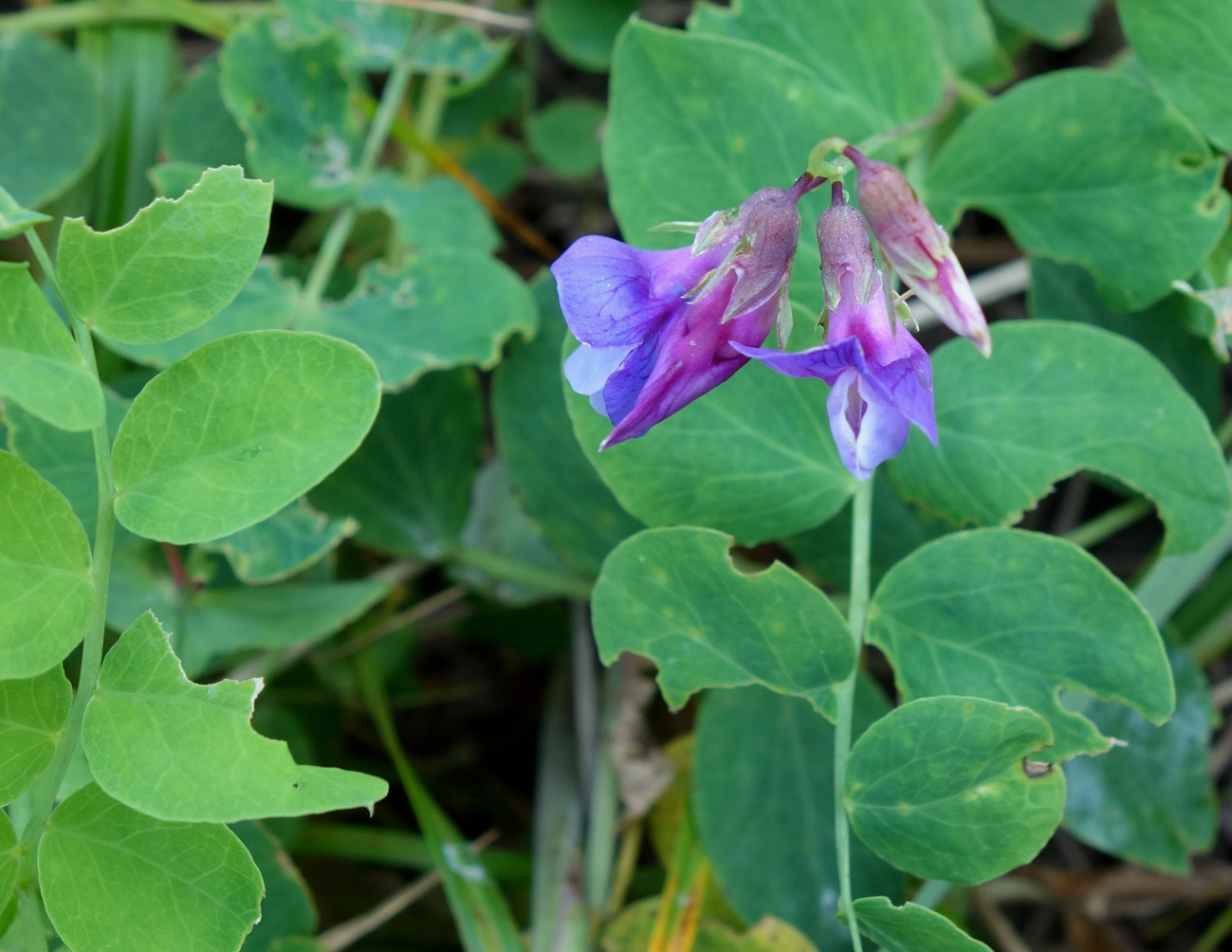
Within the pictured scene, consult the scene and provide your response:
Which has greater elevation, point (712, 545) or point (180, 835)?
point (712, 545)

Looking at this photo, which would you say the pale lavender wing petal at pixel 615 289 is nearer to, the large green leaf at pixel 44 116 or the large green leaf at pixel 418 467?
the large green leaf at pixel 418 467

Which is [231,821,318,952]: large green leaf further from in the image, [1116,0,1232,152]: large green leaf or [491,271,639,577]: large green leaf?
[1116,0,1232,152]: large green leaf

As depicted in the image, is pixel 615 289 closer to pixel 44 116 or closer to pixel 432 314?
pixel 432 314

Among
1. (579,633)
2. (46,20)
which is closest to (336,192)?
(46,20)

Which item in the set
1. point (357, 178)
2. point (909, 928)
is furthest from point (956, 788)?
point (357, 178)

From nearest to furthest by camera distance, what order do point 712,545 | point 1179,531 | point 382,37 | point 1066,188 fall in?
1. point 712,545
2. point 1179,531
3. point 1066,188
4. point 382,37

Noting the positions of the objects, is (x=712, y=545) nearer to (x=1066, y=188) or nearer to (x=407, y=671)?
(x=1066, y=188)
